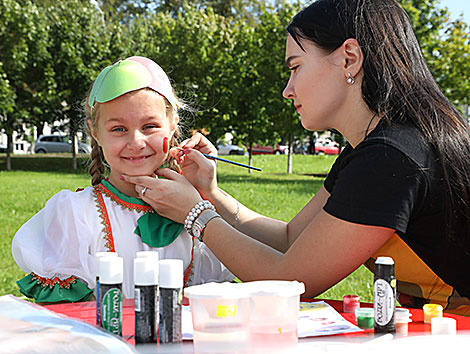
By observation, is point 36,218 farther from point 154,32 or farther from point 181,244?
point 154,32

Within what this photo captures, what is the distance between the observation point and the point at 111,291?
4.34 ft

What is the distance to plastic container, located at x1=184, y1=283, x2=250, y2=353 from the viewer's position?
1189mm

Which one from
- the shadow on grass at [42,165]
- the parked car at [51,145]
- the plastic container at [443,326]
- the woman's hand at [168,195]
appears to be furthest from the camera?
the parked car at [51,145]

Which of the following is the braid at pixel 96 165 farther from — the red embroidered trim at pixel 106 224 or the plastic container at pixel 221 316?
the plastic container at pixel 221 316

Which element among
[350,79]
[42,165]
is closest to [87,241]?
[350,79]

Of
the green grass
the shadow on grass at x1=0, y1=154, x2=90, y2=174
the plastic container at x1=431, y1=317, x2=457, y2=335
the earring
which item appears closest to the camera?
the plastic container at x1=431, y1=317, x2=457, y2=335

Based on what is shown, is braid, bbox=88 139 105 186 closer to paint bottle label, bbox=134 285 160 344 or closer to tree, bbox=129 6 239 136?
paint bottle label, bbox=134 285 160 344

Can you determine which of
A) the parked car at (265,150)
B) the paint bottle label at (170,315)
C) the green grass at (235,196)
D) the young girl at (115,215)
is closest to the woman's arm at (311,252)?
the young girl at (115,215)

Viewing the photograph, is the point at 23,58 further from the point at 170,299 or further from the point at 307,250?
the point at 170,299

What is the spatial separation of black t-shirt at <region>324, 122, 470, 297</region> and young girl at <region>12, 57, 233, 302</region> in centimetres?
77

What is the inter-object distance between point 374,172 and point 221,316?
0.75 meters

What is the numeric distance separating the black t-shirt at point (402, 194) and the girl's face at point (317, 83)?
232 millimetres

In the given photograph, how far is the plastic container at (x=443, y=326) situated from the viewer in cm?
146

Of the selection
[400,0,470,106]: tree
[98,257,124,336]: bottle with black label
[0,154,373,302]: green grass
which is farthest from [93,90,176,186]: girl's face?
[400,0,470,106]: tree
